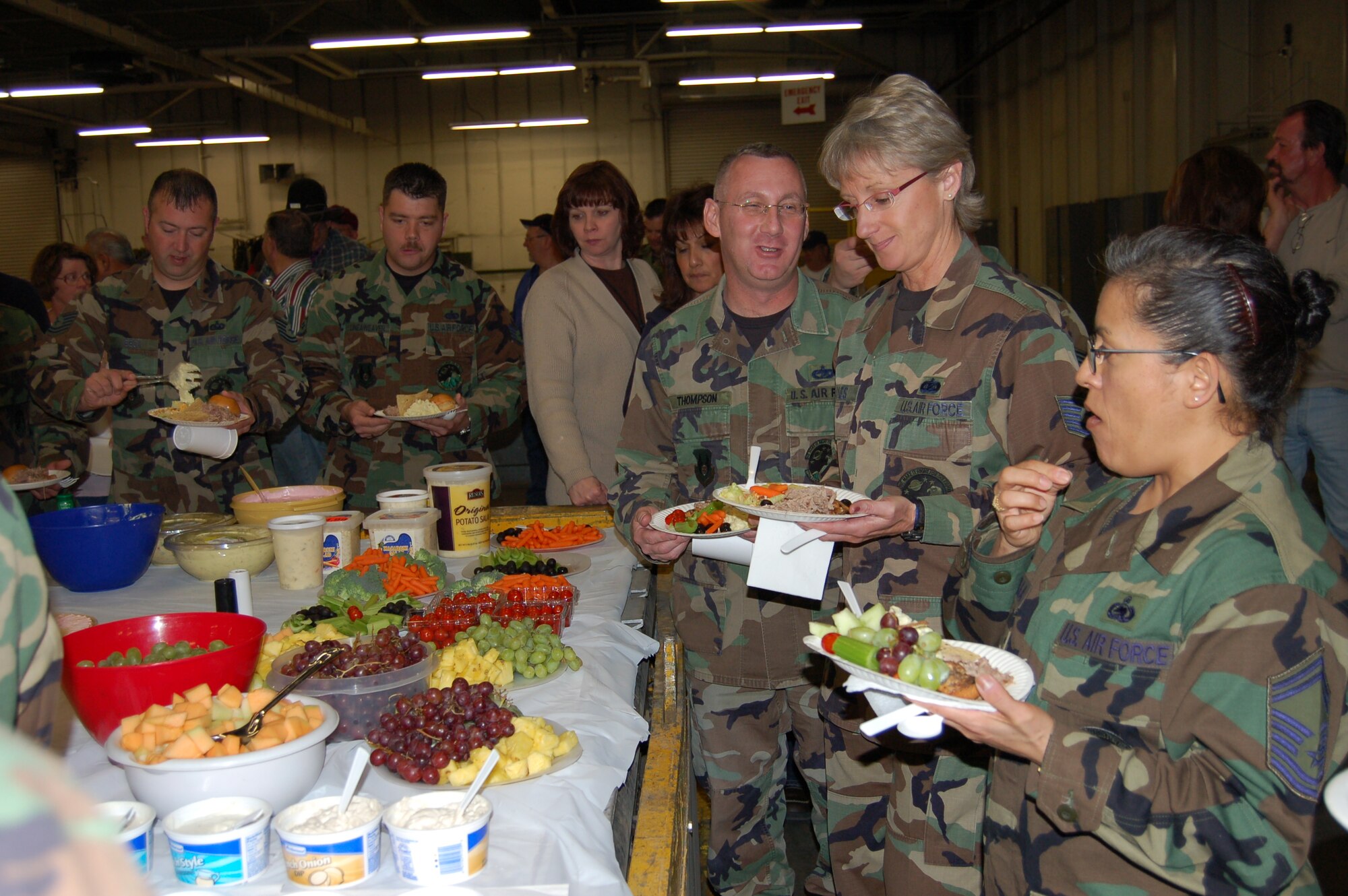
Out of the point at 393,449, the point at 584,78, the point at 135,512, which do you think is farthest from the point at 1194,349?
the point at 584,78

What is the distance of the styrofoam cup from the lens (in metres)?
2.88

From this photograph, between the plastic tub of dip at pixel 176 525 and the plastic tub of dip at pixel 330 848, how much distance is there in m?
1.64

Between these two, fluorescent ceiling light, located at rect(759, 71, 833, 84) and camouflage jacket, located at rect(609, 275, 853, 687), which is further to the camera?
fluorescent ceiling light, located at rect(759, 71, 833, 84)

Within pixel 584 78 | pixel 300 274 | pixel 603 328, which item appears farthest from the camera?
pixel 584 78

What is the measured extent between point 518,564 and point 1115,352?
150 cm

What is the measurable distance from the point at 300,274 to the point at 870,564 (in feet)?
13.8

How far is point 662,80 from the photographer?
15297 millimetres

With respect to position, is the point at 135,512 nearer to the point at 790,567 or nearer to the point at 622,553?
the point at 622,553

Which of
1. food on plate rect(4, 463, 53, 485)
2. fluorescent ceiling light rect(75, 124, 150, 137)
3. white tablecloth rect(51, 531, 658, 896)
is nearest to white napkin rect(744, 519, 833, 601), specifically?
white tablecloth rect(51, 531, 658, 896)

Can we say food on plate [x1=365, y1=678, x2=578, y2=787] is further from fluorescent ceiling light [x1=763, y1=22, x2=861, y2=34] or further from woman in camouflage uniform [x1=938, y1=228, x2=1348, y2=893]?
fluorescent ceiling light [x1=763, y1=22, x2=861, y2=34]

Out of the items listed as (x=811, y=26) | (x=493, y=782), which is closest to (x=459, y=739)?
(x=493, y=782)

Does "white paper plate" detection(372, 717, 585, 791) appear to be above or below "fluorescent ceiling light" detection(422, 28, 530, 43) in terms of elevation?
below

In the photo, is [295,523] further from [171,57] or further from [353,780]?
[171,57]

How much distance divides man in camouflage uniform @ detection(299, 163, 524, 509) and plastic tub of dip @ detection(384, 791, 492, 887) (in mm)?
2505
